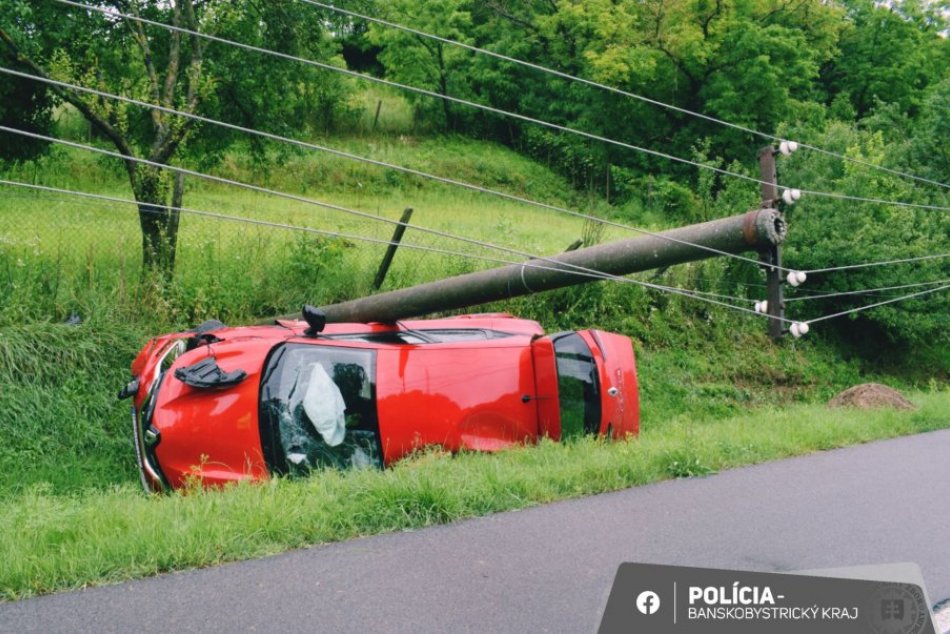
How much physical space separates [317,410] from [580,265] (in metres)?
2.87

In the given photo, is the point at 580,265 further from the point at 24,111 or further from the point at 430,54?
the point at 430,54

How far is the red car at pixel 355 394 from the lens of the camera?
762 cm

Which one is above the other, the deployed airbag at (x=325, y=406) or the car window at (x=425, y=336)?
the car window at (x=425, y=336)

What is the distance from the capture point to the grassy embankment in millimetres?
5551

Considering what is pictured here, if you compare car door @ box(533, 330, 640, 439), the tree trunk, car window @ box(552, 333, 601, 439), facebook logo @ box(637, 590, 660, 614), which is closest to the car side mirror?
car door @ box(533, 330, 640, 439)

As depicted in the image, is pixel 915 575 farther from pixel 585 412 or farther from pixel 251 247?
pixel 251 247

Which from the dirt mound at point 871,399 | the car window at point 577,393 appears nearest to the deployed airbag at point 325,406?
the car window at point 577,393

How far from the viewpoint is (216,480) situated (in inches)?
295

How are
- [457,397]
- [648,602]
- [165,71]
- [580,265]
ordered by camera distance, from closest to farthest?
[648,602] → [580,265] → [457,397] → [165,71]

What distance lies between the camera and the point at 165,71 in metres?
13.9

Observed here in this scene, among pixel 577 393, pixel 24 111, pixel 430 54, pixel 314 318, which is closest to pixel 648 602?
pixel 577 393

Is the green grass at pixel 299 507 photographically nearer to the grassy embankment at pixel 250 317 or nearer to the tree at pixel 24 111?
the grassy embankment at pixel 250 317

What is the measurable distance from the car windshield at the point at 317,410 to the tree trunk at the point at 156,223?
17.2 ft

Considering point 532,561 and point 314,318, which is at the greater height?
point 314,318
